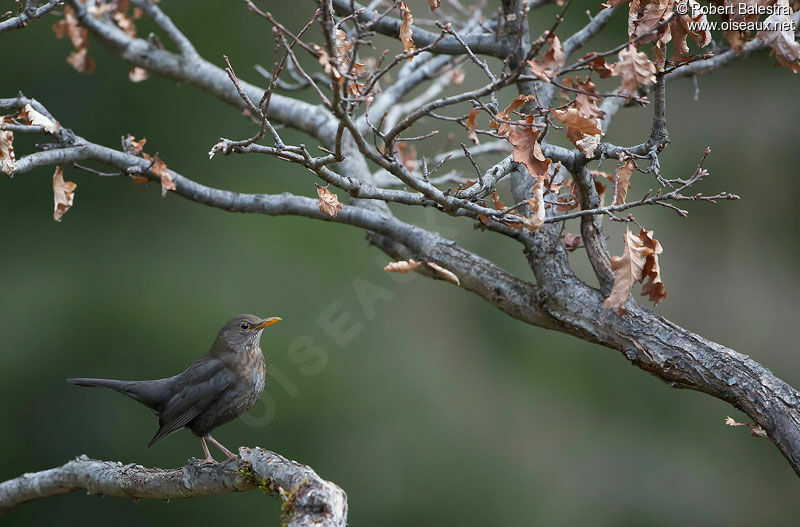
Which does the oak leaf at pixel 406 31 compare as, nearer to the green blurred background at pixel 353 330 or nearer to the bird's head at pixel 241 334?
the bird's head at pixel 241 334

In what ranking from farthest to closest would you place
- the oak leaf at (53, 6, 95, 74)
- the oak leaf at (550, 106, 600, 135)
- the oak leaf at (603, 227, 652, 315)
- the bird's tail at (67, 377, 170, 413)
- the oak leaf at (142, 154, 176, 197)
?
the oak leaf at (53, 6, 95, 74), the bird's tail at (67, 377, 170, 413), the oak leaf at (142, 154, 176, 197), the oak leaf at (603, 227, 652, 315), the oak leaf at (550, 106, 600, 135)

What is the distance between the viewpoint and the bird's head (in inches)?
120

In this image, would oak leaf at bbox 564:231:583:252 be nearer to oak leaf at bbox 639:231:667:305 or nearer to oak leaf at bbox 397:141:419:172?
oak leaf at bbox 639:231:667:305

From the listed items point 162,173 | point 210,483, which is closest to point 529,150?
point 162,173

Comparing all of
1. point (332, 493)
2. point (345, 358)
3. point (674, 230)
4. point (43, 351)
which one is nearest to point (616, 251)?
point (674, 230)

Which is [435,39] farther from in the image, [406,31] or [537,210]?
[537,210]

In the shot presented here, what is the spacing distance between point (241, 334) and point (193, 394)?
31 centimetres

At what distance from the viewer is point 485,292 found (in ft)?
9.01

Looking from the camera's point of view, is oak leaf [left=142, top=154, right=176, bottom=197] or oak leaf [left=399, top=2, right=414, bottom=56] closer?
oak leaf [left=399, top=2, right=414, bottom=56]

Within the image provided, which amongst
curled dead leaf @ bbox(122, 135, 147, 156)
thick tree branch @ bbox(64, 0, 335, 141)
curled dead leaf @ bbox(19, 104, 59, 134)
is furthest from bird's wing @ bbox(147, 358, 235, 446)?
thick tree branch @ bbox(64, 0, 335, 141)

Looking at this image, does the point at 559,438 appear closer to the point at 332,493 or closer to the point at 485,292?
the point at 485,292

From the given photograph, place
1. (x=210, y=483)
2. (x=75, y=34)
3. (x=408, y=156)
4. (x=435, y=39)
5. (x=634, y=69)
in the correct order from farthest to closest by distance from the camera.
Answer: (x=408, y=156), (x=75, y=34), (x=435, y=39), (x=210, y=483), (x=634, y=69)

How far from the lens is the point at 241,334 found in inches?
121

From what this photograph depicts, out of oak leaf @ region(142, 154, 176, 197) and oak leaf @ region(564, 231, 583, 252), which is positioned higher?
oak leaf @ region(564, 231, 583, 252)
